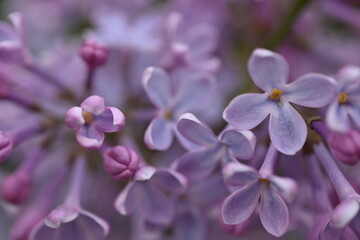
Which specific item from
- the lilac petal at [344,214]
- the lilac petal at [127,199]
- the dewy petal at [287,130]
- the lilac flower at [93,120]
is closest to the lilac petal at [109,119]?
the lilac flower at [93,120]

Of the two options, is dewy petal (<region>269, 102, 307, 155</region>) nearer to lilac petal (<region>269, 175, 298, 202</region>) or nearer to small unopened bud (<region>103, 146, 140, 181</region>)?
lilac petal (<region>269, 175, 298, 202</region>)

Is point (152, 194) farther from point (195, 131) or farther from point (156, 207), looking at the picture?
point (195, 131)

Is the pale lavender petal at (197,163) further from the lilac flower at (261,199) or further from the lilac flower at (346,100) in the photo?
the lilac flower at (346,100)

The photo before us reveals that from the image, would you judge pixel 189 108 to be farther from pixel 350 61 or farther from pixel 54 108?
pixel 350 61

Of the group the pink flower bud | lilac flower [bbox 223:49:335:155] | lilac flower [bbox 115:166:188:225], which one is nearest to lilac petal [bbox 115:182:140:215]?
lilac flower [bbox 115:166:188:225]

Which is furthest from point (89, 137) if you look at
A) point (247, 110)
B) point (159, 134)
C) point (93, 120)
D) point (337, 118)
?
point (337, 118)

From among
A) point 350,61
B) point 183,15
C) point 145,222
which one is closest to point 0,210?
point 145,222
